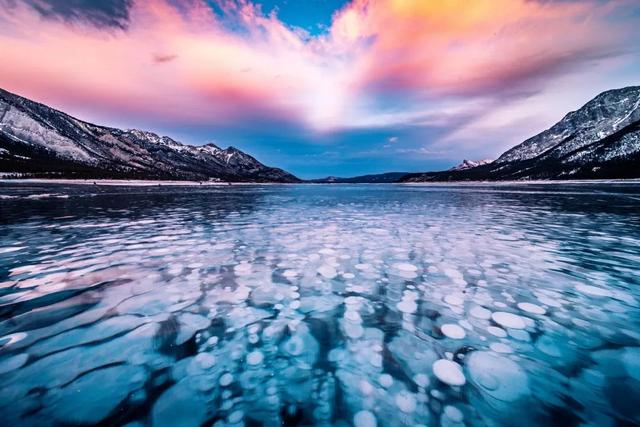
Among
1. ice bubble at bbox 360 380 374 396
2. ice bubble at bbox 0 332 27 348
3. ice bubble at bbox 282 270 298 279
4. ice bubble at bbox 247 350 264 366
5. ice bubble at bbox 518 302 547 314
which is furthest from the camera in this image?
ice bubble at bbox 282 270 298 279

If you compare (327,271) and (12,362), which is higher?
(12,362)

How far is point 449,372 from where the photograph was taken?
3078 millimetres

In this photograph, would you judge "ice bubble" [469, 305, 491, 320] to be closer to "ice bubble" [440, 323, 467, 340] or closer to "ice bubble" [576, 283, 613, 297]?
"ice bubble" [440, 323, 467, 340]

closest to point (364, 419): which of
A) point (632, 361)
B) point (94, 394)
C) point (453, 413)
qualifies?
point (453, 413)

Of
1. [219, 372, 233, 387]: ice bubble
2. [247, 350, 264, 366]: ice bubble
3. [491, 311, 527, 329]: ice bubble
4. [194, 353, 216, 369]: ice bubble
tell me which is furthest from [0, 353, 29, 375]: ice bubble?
[491, 311, 527, 329]: ice bubble

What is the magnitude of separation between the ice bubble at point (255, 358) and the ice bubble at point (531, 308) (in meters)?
3.88

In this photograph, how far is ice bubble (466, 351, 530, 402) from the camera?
9.21ft

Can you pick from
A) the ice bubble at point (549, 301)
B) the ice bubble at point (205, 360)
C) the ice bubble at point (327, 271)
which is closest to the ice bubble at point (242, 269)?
the ice bubble at point (327, 271)

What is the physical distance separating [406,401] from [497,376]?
1.10 metres

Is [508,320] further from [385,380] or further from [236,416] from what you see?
[236,416]

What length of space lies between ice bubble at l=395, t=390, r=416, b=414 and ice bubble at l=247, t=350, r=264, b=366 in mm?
1487

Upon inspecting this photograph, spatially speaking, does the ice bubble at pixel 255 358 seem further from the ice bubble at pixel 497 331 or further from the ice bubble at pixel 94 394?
the ice bubble at pixel 497 331

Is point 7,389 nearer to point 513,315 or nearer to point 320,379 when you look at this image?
point 320,379

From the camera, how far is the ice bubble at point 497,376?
9.21ft
